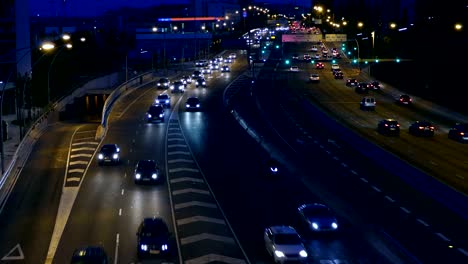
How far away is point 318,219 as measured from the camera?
101ft

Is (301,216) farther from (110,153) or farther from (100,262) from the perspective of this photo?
(110,153)

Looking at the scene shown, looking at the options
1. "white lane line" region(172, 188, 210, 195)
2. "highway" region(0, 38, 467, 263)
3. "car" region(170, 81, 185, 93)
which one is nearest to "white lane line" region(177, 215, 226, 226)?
"highway" region(0, 38, 467, 263)

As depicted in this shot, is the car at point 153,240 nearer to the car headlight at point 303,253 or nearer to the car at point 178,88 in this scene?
the car headlight at point 303,253

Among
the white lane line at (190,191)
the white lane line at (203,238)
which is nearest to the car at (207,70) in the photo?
the white lane line at (190,191)

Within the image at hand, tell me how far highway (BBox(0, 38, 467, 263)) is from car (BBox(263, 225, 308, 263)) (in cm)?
63

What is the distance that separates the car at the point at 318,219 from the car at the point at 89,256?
9436 millimetres

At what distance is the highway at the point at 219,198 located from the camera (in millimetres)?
28562

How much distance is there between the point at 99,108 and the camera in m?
→ 84.0

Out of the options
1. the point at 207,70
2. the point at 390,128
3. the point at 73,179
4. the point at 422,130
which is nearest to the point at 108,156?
the point at 73,179

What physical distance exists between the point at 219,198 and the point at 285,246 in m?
11.8

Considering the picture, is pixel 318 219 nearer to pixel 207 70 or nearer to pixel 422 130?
pixel 422 130

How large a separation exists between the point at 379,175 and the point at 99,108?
47.4 meters

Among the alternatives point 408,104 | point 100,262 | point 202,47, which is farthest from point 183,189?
point 202,47

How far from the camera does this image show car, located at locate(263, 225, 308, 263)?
2594cm
